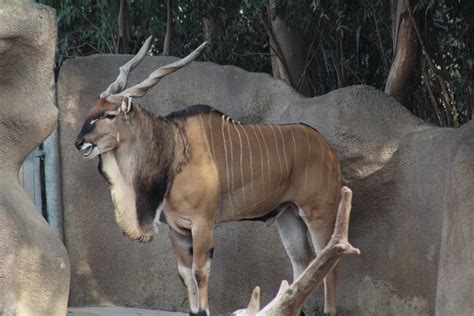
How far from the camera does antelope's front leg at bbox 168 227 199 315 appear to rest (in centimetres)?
503

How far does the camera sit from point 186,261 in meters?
5.07

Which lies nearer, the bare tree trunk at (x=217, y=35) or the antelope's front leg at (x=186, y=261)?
the antelope's front leg at (x=186, y=261)

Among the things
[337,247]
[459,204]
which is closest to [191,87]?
[459,204]

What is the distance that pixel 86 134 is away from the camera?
4.84 meters

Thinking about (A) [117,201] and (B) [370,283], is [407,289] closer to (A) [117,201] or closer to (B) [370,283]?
(B) [370,283]

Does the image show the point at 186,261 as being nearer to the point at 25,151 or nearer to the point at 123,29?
the point at 25,151

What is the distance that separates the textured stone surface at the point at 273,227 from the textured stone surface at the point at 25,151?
1.46 m

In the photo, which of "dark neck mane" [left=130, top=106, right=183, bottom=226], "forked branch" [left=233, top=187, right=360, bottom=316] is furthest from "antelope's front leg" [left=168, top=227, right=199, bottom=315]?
"forked branch" [left=233, top=187, right=360, bottom=316]

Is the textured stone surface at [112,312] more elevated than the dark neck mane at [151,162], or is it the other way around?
the dark neck mane at [151,162]

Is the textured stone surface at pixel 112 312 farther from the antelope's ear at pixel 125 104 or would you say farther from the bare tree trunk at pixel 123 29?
the bare tree trunk at pixel 123 29

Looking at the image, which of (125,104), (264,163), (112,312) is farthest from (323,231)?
(112,312)

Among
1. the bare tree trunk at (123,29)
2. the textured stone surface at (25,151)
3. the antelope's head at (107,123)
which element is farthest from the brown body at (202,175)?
the bare tree trunk at (123,29)

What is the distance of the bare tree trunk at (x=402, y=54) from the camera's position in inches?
221

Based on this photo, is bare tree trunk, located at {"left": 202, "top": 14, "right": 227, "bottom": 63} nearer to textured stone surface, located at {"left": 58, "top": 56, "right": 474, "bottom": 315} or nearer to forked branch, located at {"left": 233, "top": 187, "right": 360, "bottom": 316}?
textured stone surface, located at {"left": 58, "top": 56, "right": 474, "bottom": 315}
